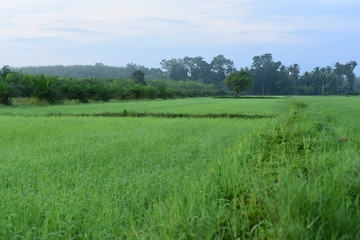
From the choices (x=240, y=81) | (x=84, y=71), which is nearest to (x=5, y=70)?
(x=240, y=81)

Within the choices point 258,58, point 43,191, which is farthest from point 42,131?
point 258,58

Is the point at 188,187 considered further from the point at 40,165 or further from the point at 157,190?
the point at 40,165

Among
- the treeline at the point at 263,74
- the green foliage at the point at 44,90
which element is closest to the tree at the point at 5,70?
the green foliage at the point at 44,90

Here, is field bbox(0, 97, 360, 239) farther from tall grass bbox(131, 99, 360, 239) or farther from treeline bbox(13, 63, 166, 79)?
treeline bbox(13, 63, 166, 79)

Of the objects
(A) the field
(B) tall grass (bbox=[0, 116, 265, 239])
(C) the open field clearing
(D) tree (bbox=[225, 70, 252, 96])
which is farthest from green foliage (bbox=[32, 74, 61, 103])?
(D) tree (bbox=[225, 70, 252, 96])

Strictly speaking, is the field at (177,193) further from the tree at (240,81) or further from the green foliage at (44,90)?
the tree at (240,81)

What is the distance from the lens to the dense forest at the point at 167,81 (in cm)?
2008

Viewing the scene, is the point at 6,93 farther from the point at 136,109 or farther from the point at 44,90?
the point at 136,109

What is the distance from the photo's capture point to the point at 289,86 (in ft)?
239

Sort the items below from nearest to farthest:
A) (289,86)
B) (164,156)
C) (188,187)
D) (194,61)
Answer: (188,187), (164,156), (289,86), (194,61)

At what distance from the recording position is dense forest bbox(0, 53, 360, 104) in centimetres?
2008

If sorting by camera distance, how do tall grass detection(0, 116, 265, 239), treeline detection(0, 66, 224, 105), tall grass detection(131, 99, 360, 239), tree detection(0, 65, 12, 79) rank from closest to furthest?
tall grass detection(131, 99, 360, 239) → tall grass detection(0, 116, 265, 239) → treeline detection(0, 66, 224, 105) → tree detection(0, 65, 12, 79)

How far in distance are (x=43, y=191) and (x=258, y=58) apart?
91.0m

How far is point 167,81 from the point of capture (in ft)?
221
